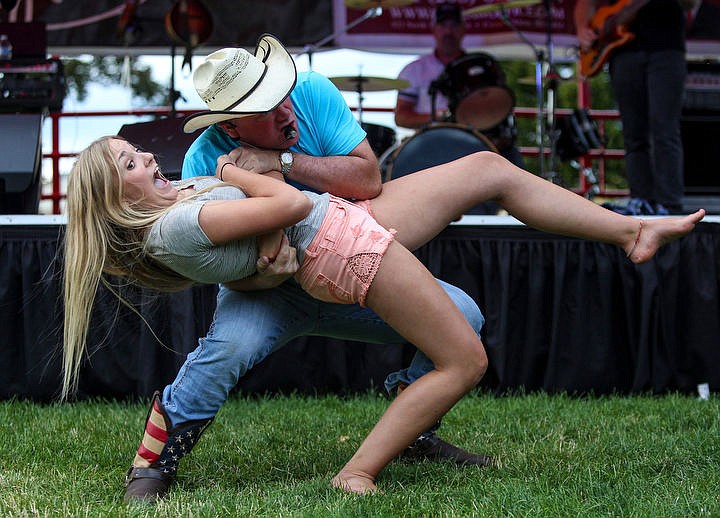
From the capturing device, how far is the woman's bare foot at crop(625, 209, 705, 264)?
8.73ft

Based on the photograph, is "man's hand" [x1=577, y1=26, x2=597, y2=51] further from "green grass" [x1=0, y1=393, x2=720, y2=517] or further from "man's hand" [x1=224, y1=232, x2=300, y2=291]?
"man's hand" [x1=224, y1=232, x2=300, y2=291]

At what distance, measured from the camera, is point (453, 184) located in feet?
8.69

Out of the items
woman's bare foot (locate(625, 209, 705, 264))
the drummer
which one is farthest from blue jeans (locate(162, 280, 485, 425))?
the drummer

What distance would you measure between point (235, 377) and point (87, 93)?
1967 centimetres

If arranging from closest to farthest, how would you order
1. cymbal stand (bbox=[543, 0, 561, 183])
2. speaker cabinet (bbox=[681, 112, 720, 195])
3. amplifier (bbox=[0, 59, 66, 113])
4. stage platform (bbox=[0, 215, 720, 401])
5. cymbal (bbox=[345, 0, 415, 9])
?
stage platform (bbox=[0, 215, 720, 401]), amplifier (bbox=[0, 59, 66, 113]), speaker cabinet (bbox=[681, 112, 720, 195]), cymbal (bbox=[345, 0, 415, 9]), cymbal stand (bbox=[543, 0, 561, 183])

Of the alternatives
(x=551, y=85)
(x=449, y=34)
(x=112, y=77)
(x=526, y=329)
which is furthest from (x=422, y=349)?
(x=112, y=77)

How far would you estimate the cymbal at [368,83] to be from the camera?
6.74 metres

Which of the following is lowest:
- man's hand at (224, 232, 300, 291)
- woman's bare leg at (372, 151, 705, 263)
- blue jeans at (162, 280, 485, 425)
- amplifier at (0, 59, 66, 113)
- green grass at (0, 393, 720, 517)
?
green grass at (0, 393, 720, 517)

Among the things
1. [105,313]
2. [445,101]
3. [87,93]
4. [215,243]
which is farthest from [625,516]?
[87,93]

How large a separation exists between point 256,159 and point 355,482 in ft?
2.98

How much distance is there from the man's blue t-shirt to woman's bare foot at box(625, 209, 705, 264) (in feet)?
2.79

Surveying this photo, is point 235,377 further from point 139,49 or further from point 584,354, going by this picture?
point 139,49

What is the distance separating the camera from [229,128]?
260 cm

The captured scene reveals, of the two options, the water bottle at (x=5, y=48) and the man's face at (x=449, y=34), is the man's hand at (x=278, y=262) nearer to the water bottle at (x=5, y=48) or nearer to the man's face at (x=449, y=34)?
the water bottle at (x=5, y=48)
